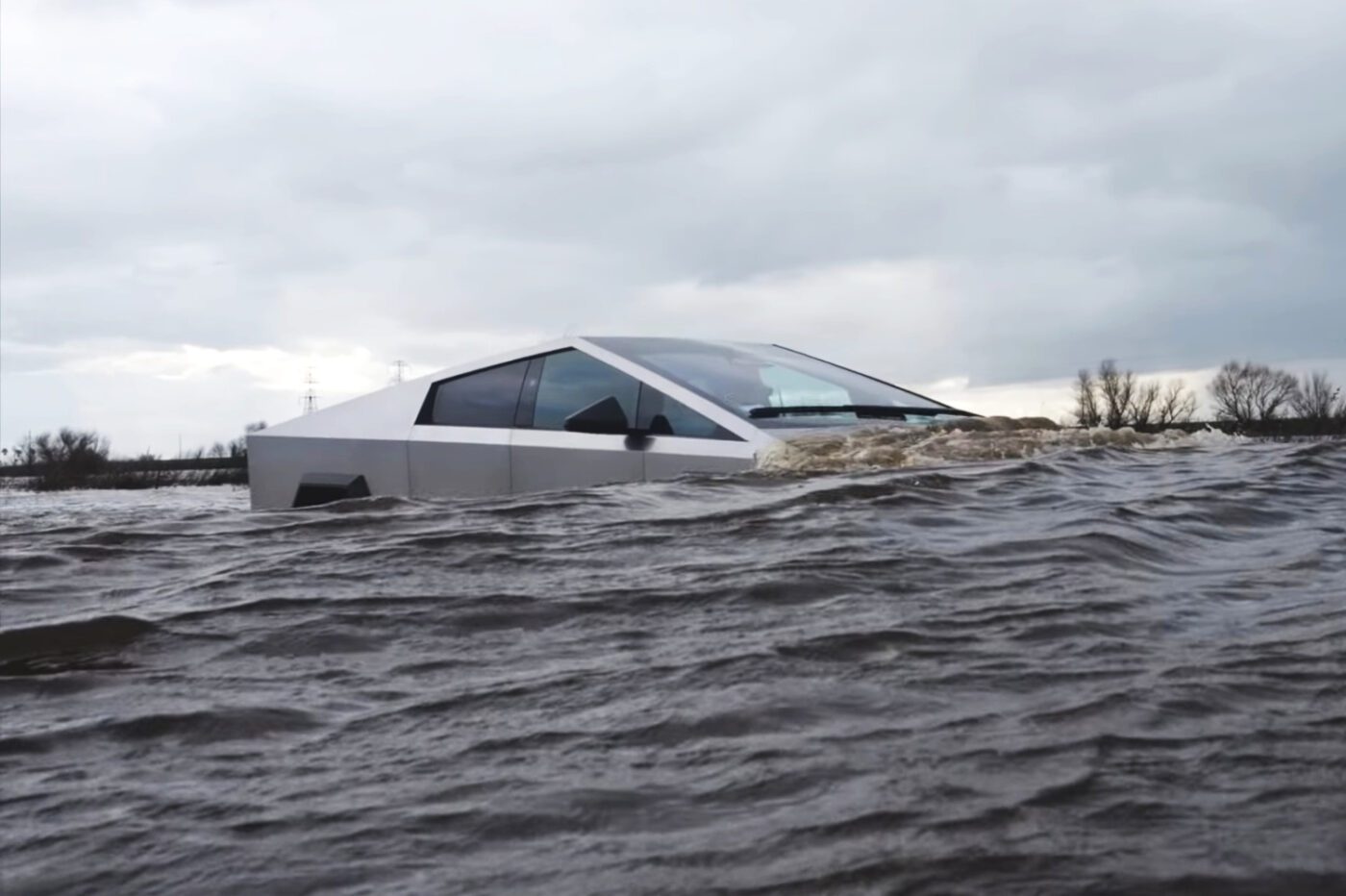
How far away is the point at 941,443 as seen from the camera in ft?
20.4

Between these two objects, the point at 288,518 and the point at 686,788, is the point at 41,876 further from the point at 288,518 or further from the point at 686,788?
the point at 288,518

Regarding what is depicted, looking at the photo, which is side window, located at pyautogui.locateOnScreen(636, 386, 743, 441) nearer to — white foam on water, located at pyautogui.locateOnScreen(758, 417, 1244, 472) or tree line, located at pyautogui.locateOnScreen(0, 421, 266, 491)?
white foam on water, located at pyautogui.locateOnScreen(758, 417, 1244, 472)

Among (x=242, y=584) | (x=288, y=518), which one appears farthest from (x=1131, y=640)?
(x=288, y=518)

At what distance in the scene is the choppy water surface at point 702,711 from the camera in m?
1.65

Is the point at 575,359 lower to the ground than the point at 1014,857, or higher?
higher

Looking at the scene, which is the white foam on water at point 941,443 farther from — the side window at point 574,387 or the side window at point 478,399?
the side window at point 478,399

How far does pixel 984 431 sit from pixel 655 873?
210 inches

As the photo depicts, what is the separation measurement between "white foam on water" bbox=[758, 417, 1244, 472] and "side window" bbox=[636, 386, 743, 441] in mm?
301

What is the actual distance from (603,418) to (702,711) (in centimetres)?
381

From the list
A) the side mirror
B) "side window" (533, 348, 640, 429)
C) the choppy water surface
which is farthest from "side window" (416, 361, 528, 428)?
the choppy water surface

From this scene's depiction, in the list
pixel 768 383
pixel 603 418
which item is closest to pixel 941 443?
pixel 768 383

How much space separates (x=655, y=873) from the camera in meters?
1.60

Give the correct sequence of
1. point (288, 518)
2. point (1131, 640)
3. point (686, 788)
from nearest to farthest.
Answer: point (686, 788), point (1131, 640), point (288, 518)

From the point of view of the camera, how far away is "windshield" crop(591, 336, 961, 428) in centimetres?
603
